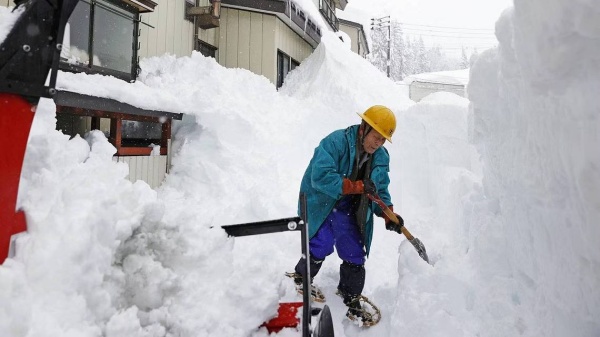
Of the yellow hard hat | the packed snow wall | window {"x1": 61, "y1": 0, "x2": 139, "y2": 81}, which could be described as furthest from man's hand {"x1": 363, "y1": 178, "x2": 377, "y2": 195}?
window {"x1": 61, "y1": 0, "x2": 139, "y2": 81}

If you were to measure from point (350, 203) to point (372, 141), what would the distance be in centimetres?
68

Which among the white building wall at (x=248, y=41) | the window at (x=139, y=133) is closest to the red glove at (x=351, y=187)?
the window at (x=139, y=133)

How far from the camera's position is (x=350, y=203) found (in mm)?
3818

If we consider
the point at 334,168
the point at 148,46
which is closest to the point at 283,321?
the point at 334,168

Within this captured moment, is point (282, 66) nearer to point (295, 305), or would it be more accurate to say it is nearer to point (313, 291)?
point (313, 291)

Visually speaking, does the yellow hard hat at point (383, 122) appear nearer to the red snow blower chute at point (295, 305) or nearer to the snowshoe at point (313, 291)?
the red snow blower chute at point (295, 305)

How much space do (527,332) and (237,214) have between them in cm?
478

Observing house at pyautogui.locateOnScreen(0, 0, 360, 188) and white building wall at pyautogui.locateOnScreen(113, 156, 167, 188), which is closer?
house at pyautogui.locateOnScreen(0, 0, 360, 188)

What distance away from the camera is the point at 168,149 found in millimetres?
7773

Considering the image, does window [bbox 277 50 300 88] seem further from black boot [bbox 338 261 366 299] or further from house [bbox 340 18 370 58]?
house [bbox 340 18 370 58]

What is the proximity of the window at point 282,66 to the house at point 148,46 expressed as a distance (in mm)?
36

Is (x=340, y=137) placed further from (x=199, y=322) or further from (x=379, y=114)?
(x=199, y=322)

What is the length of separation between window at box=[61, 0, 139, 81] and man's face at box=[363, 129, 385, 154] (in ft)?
16.0

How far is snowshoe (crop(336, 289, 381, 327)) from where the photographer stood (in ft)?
11.3
